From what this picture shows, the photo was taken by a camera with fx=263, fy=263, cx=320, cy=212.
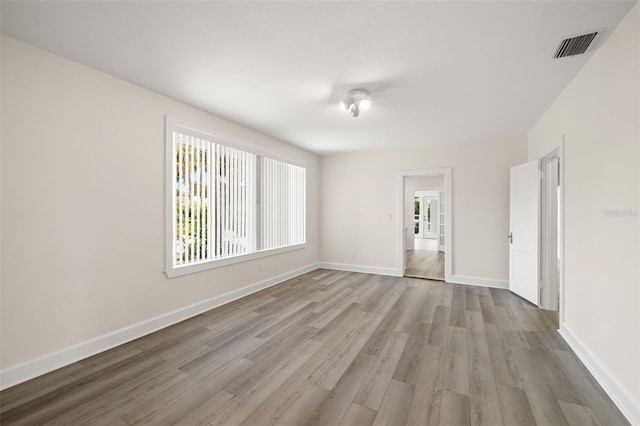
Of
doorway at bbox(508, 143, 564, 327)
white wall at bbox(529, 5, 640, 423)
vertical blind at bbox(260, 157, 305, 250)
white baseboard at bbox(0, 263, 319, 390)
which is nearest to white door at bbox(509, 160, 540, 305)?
doorway at bbox(508, 143, 564, 327)

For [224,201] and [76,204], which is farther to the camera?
[224,201]

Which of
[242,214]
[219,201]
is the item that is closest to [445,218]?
[242,214]

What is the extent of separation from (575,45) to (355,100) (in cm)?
184

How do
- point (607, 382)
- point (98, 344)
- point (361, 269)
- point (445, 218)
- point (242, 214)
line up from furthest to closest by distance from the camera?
point (361, 269) < point (445, 218) < point (242, 214) < point (98, 344) < point (607, 382)

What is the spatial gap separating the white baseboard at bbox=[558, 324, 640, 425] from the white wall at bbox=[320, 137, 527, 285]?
7.55ft

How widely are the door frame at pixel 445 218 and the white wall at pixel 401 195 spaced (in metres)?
0.07

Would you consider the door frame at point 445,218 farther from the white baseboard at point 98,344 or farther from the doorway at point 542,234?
the white baseboard at point 98,344

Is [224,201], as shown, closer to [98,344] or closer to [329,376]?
[98,344]

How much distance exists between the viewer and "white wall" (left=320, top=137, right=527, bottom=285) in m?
4.71

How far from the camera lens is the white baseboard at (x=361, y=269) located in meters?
5.62

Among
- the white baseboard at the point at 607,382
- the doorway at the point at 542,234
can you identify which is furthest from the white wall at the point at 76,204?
the doorway at the point at 542,234

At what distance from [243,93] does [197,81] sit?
476mm

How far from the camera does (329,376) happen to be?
2.15 m

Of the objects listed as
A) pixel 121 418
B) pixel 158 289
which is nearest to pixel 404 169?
pixel 158 289
